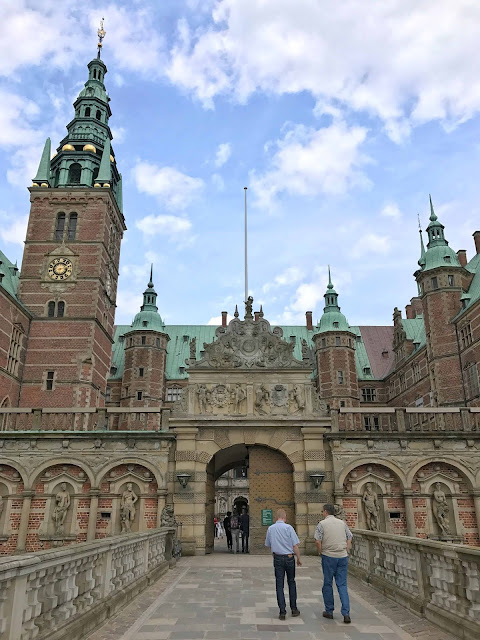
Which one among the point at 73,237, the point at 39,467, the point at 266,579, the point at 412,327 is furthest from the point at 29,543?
the point at 412,327

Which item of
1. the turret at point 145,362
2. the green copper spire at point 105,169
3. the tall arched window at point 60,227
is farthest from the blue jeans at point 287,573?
the turret at point 145,362

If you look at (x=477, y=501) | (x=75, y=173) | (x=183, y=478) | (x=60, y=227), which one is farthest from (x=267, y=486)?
(x=75, y=173)

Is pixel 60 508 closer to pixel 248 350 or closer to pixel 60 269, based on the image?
pixel 248 350

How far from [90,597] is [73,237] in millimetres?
31020

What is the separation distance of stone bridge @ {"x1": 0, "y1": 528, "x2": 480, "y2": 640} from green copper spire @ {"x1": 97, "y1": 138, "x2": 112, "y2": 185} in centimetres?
3071

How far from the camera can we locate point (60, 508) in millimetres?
17594

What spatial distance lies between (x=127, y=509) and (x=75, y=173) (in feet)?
91.4

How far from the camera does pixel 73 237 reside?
115 feet

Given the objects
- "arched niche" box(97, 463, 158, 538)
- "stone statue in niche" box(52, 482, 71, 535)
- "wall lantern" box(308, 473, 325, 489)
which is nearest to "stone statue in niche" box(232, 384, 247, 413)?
"wall lantern" box(308, 473, 325, 489)

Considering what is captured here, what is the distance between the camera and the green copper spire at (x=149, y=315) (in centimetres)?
4403

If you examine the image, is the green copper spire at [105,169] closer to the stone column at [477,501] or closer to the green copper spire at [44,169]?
the green copper spire at [44,169]

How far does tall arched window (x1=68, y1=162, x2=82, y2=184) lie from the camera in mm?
37125

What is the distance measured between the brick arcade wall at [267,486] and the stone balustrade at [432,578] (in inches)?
305

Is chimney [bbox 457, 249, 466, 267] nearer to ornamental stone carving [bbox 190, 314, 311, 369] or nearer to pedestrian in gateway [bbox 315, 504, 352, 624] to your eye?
ornamental stone carving [bbox 190, 314, 311, 369]
